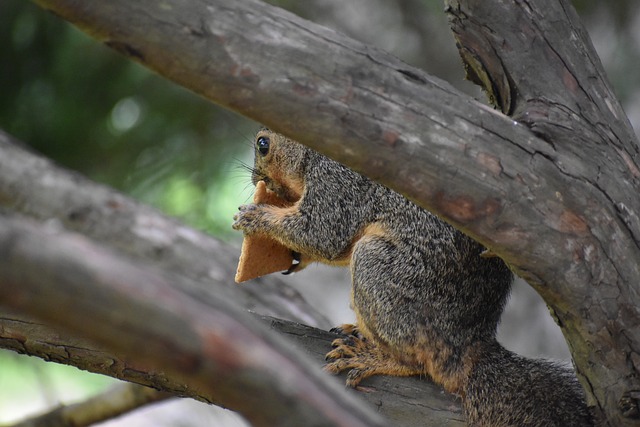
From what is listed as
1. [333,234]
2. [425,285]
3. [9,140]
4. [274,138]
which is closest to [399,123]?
[425,285]

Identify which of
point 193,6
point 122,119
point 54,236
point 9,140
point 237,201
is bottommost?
point 237,201

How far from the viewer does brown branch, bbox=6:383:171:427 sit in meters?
4.35

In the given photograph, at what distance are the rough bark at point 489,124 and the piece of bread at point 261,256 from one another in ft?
4.24

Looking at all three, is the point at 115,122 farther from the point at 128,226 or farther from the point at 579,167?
the point at 579,167

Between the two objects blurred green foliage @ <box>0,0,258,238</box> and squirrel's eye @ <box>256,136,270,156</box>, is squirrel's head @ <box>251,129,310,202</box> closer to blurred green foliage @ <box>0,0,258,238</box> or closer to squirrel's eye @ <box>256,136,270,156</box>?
squirrel's eye @ <box>256,136,270,156</box>

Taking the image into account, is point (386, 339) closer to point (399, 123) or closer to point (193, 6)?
point (399, 123)

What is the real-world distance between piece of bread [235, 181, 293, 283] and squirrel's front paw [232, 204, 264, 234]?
1.7 inches

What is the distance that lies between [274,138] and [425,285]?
1.12 meters

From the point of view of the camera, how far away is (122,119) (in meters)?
6.06

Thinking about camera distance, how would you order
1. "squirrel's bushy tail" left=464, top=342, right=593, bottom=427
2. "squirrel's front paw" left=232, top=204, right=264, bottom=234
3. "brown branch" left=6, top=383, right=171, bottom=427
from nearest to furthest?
"squirrel's bushy tail" left=464, top=342, right=593, bottom=427, "squirrel's front paw" left=232, top=204, right=264, bottom=234, "brown branch" left=6, top=383, right=171, bottom=427

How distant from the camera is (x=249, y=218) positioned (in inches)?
150

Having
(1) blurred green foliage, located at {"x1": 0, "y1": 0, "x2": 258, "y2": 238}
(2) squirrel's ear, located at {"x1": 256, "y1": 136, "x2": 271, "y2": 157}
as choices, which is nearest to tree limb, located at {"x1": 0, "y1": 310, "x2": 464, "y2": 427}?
(2) squirrel's ear, located at {"x1": 256, "y1": 136, "x2": 271, "y2": 157}

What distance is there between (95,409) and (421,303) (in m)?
1.95

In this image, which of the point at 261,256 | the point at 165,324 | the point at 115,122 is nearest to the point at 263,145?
the point at 261,256
